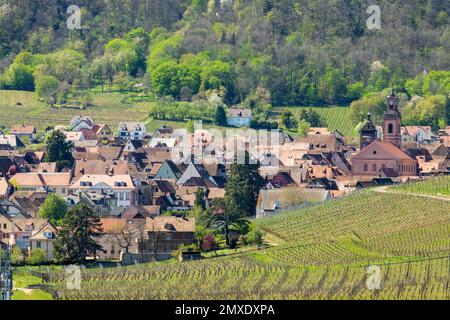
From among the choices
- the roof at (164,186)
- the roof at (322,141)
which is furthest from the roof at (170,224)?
the roof at (322,141)

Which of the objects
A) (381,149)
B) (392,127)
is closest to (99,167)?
(381,149)

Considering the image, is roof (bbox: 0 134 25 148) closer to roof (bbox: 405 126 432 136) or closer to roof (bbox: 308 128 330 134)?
roof (bbox: 308 128 330 134)

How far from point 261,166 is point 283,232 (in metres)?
26.1

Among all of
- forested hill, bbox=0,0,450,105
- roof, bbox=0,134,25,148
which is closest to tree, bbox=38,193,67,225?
roof, bbox=0,134,25,148

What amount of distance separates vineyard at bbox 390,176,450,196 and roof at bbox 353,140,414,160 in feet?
58.0

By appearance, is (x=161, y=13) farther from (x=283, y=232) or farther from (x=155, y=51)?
(x=283, y=232)

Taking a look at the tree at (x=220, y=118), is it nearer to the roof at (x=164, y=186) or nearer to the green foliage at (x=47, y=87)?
the green foliage at (x=47, y=87)

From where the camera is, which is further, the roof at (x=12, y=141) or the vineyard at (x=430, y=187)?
the roof at (x=12, y=141)

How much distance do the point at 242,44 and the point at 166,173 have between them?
6923cm

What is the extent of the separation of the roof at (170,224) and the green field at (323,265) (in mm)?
3194

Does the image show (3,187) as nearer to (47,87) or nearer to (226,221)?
(226,221)

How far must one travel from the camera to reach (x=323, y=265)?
6950 centimetres

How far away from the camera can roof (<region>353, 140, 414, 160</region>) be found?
112 meters

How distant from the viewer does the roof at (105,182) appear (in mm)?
93812
